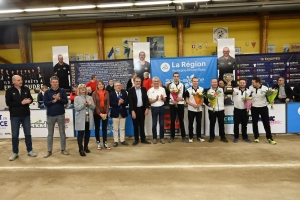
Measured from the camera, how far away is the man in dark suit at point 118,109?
5.91 m

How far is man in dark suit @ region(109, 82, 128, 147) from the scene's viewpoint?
591 cm

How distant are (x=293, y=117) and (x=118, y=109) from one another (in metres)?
4.73

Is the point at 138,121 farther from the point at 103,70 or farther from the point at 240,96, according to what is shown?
the point at 103,70

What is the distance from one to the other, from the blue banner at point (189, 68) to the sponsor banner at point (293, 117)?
325 centimetres

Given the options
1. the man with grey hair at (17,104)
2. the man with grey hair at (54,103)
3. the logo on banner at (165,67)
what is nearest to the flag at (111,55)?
the logo on banner at (165,67)

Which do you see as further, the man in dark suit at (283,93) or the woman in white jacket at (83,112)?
the man in dark suit at (283,93)

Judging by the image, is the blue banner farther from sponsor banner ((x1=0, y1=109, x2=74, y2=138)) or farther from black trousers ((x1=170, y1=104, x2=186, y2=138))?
sponsor banner ((x1=0, y1=109, x2=74, y2=138))

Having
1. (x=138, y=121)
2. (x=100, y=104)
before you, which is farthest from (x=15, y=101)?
(x=138, y=121)

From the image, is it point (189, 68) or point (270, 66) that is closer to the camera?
point (189, 68)

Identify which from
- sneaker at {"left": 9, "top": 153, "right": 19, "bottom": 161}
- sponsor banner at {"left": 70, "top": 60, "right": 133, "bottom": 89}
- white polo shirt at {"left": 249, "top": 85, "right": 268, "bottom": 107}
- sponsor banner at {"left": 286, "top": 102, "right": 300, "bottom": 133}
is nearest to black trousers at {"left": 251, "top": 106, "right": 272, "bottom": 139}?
white polo shirt at {"left": 249, "top": 85, "right": 268, "bottom": 107}

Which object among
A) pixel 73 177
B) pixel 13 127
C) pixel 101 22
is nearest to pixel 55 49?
pixel 101 22

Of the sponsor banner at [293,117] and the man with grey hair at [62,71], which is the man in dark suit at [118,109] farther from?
the man with grey hair at [62,71]

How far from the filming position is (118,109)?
5.95m

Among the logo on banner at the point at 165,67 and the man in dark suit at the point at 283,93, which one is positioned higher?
the logo on banner at the point at 165,67
